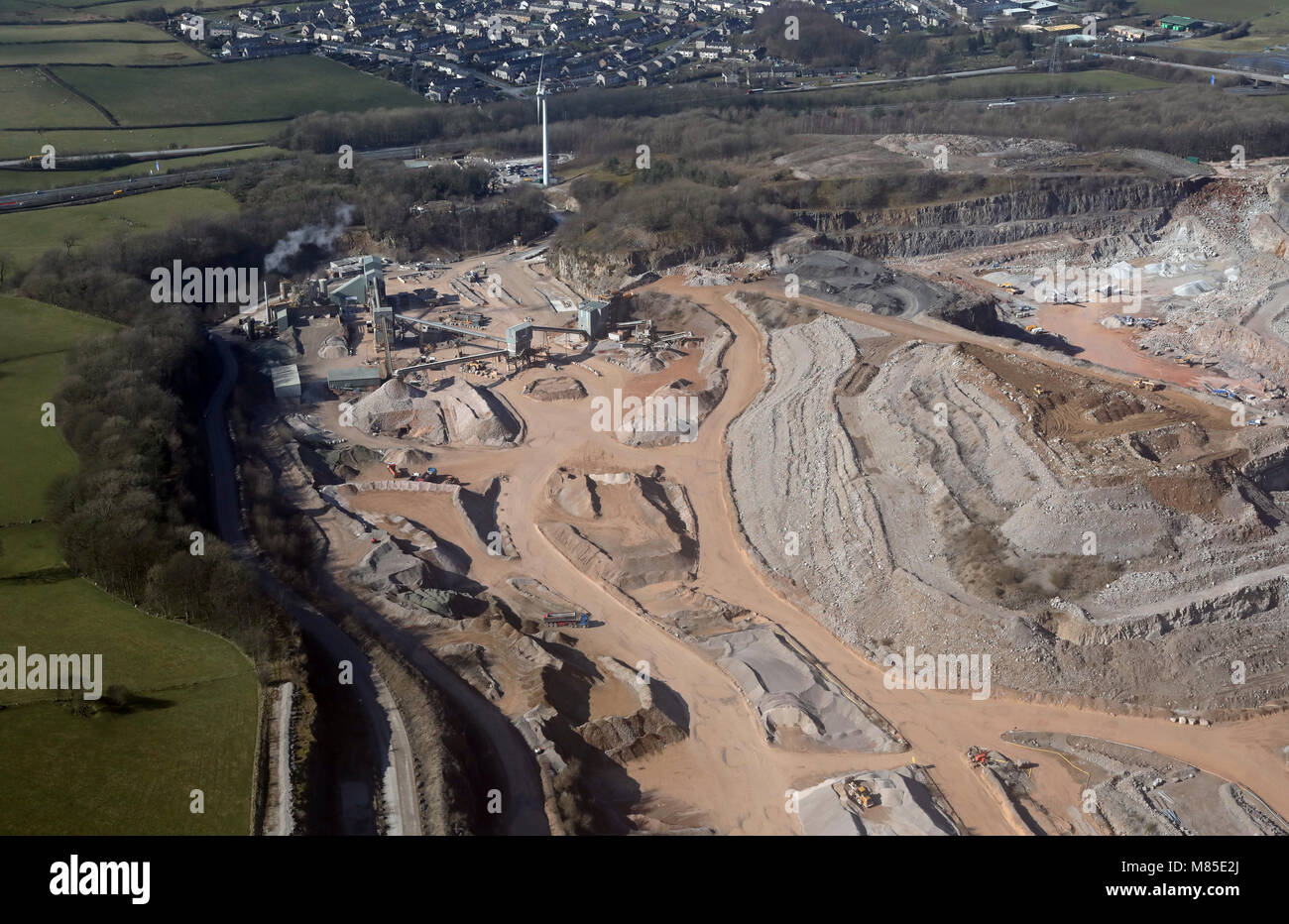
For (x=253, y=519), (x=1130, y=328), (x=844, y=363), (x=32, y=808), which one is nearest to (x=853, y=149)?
(x=1130, y=328)

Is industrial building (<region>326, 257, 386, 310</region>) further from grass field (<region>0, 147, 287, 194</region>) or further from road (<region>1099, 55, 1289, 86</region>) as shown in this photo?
road (<region>1099, 55, 1289, 86</region>)

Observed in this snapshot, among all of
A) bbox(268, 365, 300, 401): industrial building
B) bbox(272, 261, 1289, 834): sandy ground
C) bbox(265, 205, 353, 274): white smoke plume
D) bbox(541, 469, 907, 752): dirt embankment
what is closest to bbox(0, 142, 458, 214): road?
bbox(265, 205, 353, 274): white smoke plume

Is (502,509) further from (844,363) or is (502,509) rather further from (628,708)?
(844,363)

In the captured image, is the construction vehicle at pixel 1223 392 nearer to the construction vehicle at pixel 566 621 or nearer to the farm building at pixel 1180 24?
the construction vehicle at pixel 566 621

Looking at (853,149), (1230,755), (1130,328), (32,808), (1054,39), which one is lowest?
(1230,755)

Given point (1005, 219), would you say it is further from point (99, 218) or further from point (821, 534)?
point (99, 218)
